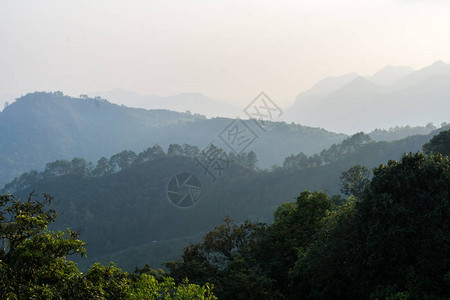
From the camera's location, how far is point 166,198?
99062 mm

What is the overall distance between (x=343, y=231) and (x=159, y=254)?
61249 millimetres

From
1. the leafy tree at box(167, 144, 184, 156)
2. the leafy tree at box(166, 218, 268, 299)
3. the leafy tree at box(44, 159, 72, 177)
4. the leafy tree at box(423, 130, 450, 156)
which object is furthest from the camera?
the leafy tree at box(167, 144, 184, 156)

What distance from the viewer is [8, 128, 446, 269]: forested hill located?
283 feet

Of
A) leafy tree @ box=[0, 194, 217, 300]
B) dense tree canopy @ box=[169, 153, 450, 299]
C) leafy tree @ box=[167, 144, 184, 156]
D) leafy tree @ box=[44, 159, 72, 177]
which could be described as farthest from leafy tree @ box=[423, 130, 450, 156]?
leafy tree @ box=[44, 159, 72, 177]

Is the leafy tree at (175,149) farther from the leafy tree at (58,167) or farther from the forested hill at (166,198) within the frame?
the leafy tree at (58,167)

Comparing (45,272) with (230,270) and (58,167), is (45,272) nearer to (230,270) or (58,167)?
(230,270)

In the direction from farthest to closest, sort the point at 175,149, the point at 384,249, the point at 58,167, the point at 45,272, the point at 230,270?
the point at 175,149 → the point at 58,167 → the point at 230,270 → the point at 384,249 → the point at 45,272

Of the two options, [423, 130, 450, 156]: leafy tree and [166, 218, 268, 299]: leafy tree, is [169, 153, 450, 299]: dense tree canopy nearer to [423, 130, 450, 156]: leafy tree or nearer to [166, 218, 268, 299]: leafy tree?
[166, 218, 268, 299]: leafy tree

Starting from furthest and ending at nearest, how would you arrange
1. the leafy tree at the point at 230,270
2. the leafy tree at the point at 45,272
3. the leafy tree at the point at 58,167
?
1. the leafy tree at the point at 58,167
2. the leafy tree at the point at 230,270
3. the leafy tree at the point at 45,272

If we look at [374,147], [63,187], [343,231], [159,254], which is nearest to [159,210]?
[159,254]

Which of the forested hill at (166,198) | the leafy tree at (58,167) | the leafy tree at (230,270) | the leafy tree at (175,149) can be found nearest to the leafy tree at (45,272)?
the leafy tree at (230,270)

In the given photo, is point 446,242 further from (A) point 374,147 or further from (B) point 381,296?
(A) point 374,147

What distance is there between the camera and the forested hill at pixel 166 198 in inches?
3391

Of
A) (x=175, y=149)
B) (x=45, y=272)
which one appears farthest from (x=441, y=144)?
(x=175, y=149)
